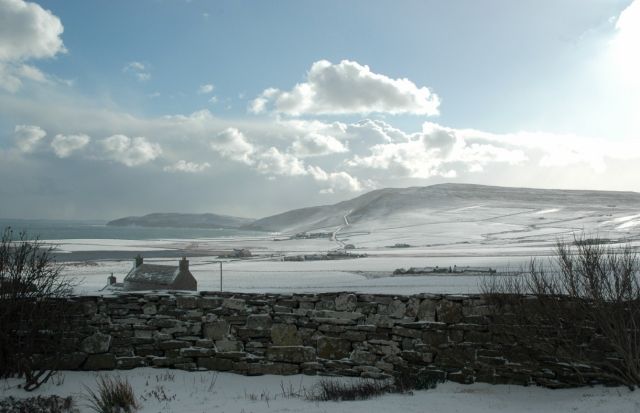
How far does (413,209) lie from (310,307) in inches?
4806

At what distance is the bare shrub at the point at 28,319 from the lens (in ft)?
24.5

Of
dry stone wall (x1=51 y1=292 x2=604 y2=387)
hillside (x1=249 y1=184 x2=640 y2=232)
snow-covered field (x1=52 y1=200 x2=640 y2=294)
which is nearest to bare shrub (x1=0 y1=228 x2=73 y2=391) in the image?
dry stone wall (x1=51 y1=292 x2=604 y2=387)

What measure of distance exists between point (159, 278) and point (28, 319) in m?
6.29

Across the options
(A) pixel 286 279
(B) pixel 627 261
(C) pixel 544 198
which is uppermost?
(C) pixel 544 198

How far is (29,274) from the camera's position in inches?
307

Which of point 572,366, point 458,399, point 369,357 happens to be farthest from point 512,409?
point 369,357

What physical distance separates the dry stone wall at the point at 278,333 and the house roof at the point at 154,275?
5001mm

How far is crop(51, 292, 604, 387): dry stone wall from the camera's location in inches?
311

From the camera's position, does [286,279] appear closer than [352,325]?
No

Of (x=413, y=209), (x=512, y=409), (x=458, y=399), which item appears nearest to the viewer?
(x=512, y=409)

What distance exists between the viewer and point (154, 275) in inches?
544

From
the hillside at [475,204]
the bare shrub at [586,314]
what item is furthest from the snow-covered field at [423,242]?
the bare shrub at [586,314]

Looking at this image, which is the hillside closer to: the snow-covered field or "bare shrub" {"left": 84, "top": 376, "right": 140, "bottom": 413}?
the snow-covered field

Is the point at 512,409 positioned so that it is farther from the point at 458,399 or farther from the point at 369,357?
the point at 369,357
